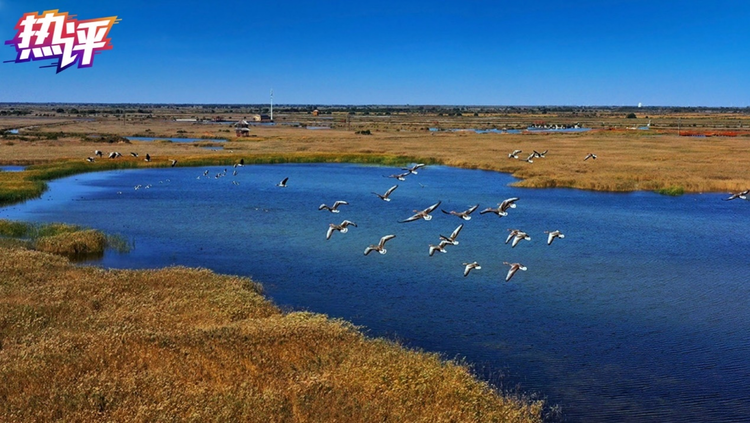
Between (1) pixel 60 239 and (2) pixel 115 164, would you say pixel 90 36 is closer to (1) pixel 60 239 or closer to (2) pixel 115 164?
Answer: (1) pixel 60 239

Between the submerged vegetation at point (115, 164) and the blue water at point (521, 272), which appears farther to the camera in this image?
the submerged vegetation at point (115, 164)

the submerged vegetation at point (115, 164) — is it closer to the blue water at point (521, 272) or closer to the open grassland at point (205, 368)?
the blue water at point (521, 272)

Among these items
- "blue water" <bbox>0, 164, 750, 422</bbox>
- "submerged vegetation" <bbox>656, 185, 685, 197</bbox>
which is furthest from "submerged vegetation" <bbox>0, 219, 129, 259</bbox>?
"submerged vegetation" <bbox>656, 185, 685, 197</bbox>

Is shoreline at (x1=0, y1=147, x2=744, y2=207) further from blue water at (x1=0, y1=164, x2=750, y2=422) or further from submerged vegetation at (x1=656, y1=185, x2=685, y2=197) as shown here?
blue water at (x1=0, y1=164, x2=750, y2=422)

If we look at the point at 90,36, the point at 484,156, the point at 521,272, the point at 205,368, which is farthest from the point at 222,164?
the point at 205,368

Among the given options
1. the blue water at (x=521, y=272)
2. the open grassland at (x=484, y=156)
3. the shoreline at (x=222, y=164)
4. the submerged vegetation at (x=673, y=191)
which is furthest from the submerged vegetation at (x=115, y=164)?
the submerged vegetation at (x=673, y=191)

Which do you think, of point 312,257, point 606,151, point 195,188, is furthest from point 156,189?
point 606,151
